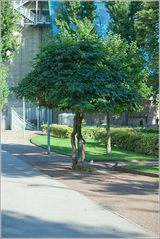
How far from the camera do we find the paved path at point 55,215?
7.11 meters

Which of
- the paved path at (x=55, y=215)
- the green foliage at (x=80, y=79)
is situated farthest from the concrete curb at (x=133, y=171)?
the paved path at (x=55, y=215)

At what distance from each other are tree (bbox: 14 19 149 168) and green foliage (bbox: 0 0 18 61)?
1304 inches

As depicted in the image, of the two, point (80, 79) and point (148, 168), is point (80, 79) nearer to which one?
point (80, 79)

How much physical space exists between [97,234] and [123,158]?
45.9ft

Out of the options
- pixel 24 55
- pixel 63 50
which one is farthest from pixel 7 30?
pixel 63 50

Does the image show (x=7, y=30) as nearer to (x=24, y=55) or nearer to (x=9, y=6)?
(x=9, y=6)

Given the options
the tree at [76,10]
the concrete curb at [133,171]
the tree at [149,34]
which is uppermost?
the tree at [76,10]

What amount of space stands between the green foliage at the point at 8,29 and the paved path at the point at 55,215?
3764 cm

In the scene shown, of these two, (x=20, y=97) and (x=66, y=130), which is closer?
(x=20, y=97)

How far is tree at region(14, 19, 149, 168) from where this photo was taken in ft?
50.5

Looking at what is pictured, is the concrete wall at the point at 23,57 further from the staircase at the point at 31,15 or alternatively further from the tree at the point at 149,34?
the tree at the point at 149,34

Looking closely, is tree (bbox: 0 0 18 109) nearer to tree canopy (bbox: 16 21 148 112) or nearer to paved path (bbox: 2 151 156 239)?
tree canopy (bbox: 16 21 148 112)

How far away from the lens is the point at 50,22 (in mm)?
58094

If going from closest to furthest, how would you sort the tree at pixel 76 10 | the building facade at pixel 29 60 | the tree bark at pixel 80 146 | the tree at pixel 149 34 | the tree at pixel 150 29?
the tree bark at pixel 80 146 → the tree at pixel 150 29 → the tree at pixel 149 34 → the tree at pixel 76 10 → the building facade at pixel 29 60
